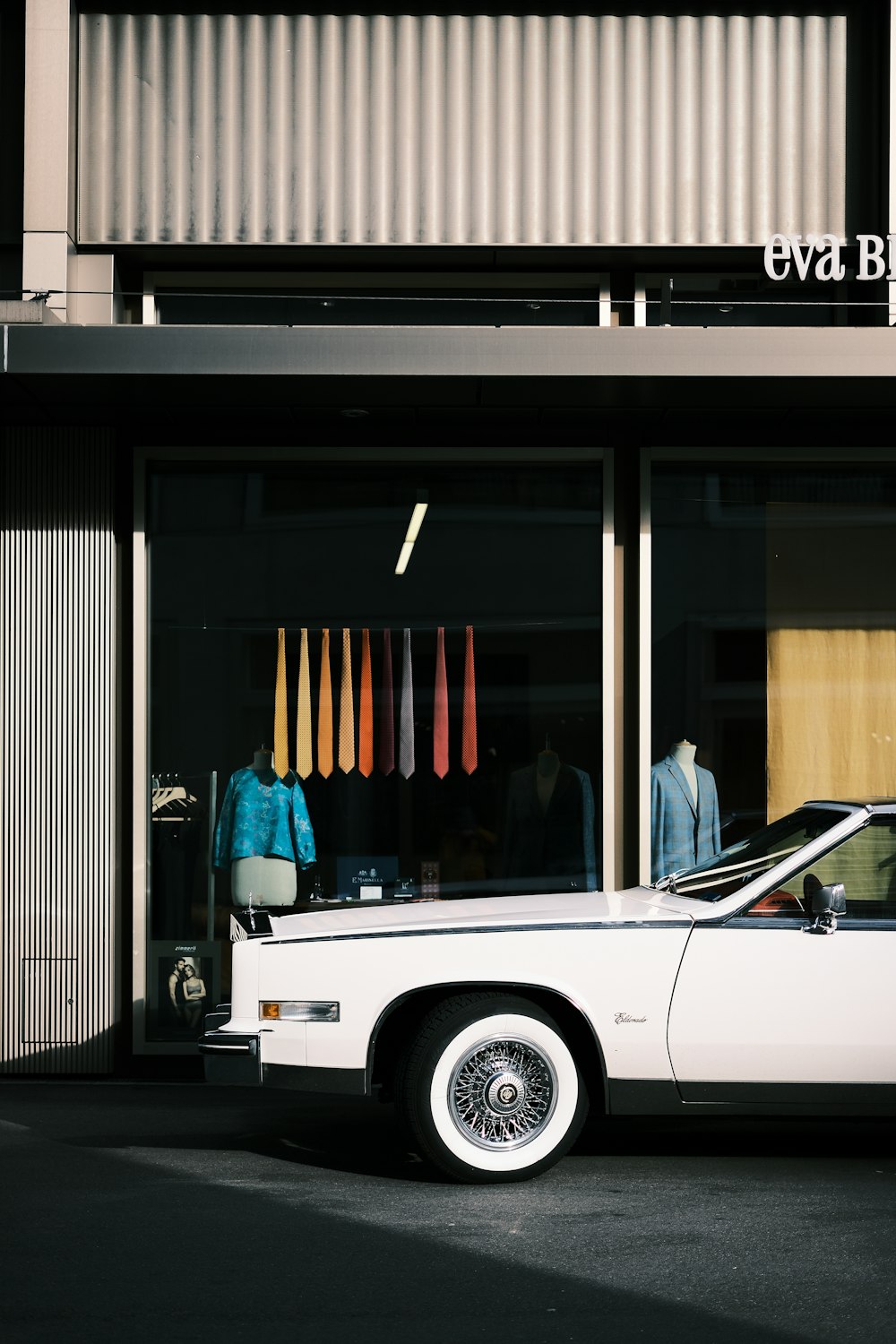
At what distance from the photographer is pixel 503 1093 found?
245 inches

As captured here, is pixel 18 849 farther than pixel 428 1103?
Yes

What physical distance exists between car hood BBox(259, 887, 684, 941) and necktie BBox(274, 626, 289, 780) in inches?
107

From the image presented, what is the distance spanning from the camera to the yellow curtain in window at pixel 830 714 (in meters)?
9.62

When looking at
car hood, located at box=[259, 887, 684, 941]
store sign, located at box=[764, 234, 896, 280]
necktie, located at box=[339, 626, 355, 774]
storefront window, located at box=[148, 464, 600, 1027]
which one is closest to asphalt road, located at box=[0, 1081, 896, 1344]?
car hood, located at box=[259, 887, 684, 941]

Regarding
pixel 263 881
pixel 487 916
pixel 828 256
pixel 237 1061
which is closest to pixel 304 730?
pixel 263 881

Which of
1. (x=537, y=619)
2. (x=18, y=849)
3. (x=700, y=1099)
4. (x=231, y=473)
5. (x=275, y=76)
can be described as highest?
(x=275, y=76)

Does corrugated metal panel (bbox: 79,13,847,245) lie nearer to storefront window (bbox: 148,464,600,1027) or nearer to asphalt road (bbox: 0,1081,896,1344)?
storefront window (bbox: 148,464,600,1027)

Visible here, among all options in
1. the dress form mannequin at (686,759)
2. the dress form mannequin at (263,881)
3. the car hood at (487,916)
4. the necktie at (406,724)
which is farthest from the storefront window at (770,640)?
the car hood at (487,916)

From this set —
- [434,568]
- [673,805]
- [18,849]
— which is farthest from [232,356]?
[673,805]

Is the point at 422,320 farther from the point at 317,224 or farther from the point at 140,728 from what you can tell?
the point at 140,728

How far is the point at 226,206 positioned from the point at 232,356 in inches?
70.5

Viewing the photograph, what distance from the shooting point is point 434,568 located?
9711 mm

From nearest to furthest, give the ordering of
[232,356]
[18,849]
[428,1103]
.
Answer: [428,1103]
[232,356]
[18,849]

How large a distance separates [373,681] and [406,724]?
356 millimetres
